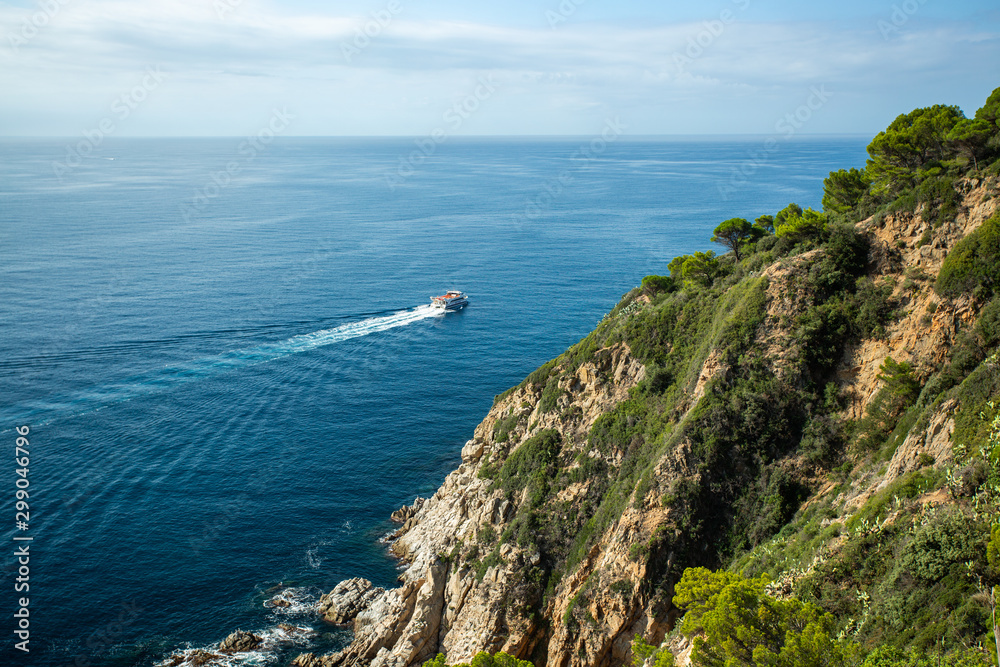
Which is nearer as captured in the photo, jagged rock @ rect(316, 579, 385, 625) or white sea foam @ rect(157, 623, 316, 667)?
white sea foam @ rect(157, 623, 316, 667)

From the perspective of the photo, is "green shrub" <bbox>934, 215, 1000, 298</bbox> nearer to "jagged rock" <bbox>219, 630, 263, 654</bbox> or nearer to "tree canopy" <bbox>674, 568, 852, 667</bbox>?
"tree canopy" <bbox>674, 568, 852, 667</bbox>

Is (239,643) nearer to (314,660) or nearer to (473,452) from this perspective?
(314,660)

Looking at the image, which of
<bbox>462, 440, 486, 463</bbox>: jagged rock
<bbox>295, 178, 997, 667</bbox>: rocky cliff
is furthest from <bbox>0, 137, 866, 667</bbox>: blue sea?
<bbox>295, 178, 997, 667</bbox>: rocky cliff

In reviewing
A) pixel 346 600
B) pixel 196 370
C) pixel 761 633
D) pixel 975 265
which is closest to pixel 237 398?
pixel 196 370

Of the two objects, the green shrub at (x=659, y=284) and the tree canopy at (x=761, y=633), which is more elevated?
the green shrub at (x=659, y=284)

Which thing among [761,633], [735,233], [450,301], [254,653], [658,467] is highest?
[735,233]

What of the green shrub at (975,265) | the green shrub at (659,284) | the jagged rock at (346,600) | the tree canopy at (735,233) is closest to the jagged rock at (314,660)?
the jagged rock at (346,600)

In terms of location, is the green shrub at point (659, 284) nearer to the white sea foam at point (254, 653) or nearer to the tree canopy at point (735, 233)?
the tree canopy at point (735, 233)
